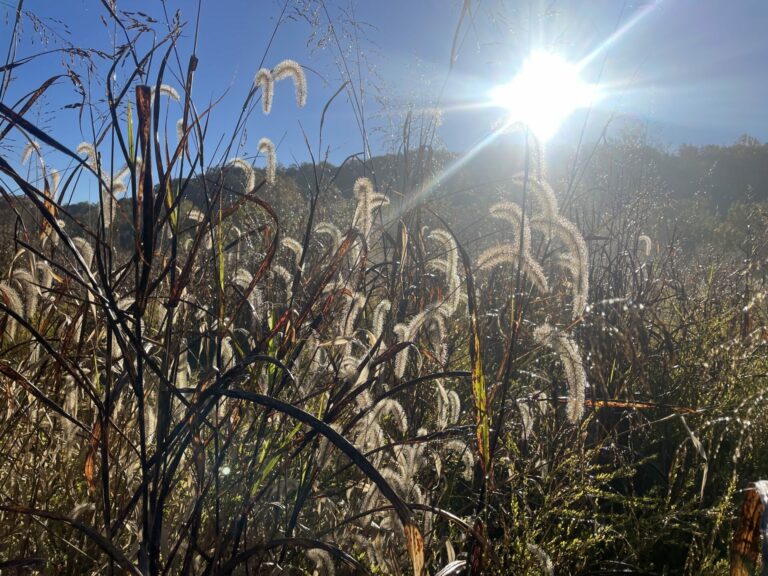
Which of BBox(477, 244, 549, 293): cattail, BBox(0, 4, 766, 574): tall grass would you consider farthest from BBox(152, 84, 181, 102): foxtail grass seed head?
BBox(477, 244, 549, 293): cattail

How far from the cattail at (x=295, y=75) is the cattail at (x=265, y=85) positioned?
0.06 m

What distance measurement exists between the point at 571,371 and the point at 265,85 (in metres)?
0.92

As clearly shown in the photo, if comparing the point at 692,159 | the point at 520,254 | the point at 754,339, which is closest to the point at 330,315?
the point at 520,254

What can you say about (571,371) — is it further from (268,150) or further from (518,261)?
(268,150)

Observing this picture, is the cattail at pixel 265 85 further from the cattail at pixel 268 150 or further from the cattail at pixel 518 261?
the cattail at pixel 518 261

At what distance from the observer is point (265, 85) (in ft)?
4.69

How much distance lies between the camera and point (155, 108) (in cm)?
106

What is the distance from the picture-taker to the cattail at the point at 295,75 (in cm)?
155

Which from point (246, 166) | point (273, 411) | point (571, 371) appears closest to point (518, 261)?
point (571, 371)

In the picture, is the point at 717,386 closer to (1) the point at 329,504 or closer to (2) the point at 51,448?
(1) the point at 329,504

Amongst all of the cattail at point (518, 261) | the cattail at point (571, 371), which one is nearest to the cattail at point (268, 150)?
the cattail at point (518, 261)

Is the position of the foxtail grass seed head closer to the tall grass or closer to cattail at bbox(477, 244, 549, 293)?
the tall grass

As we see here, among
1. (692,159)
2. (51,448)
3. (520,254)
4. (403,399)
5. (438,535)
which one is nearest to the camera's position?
(520,254)

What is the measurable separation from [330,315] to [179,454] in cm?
79
